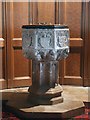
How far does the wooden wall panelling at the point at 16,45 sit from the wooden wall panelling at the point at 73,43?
1.82 ft

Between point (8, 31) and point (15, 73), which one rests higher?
point (8, 31)

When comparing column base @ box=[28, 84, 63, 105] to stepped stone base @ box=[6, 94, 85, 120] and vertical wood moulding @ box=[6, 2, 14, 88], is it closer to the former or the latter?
stepped stone base @ box=[6, 94, 85, 120]

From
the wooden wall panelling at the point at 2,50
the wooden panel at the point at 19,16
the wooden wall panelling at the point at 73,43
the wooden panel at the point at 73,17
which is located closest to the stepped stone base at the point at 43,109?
the wooden wall panelling at the point at 2,50

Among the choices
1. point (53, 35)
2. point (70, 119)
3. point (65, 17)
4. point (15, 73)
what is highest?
point (65, 17)

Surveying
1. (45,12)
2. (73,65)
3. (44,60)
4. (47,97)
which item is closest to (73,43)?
(73,65)

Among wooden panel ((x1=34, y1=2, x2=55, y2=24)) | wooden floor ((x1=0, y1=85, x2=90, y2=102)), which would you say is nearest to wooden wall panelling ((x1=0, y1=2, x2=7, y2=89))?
wooden floor ((x1=0, y1=85, x2=90, y2=102))

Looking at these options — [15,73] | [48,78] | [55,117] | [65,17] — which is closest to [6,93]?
[15,73]

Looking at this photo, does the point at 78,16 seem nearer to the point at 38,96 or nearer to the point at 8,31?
the point at 8,31

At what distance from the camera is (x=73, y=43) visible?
4.37 meters

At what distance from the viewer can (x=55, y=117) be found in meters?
3.03

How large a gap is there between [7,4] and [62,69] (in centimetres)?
130

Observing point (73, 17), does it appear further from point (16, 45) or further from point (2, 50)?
point (2, 50)

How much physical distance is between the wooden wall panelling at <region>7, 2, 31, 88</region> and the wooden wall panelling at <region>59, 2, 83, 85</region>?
55cm

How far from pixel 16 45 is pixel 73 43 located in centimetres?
87
